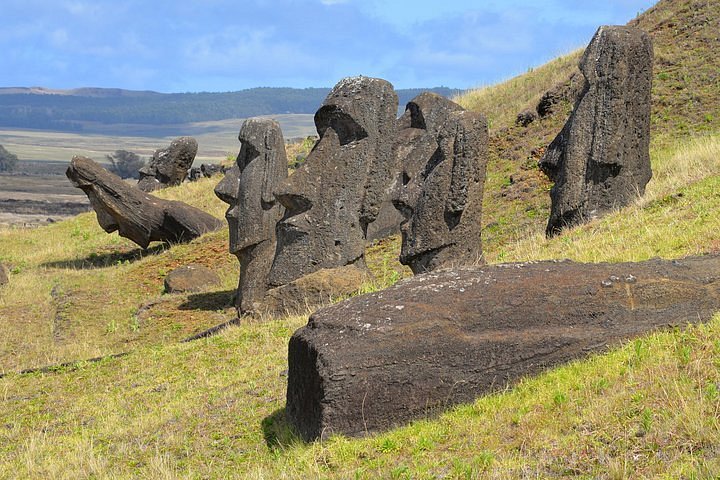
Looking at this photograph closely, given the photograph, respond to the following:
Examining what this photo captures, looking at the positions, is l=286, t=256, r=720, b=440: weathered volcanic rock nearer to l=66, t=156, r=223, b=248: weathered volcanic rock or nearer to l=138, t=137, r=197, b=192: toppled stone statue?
l=66, t=156, r=223, b=248: weathered volcanic rock

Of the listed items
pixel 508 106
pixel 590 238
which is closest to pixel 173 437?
pixel 590 238

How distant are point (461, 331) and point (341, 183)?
7332 millimetres

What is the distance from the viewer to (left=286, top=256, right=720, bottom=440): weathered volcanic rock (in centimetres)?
759

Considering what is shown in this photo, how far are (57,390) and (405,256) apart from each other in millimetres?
4748

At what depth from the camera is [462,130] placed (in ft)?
41.6

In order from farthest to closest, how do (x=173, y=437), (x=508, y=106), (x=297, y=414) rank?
(x=508, y=106) → (x=173, y=437) → (x=297, y=414)

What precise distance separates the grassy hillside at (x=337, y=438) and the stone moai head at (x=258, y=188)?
163 centimetres

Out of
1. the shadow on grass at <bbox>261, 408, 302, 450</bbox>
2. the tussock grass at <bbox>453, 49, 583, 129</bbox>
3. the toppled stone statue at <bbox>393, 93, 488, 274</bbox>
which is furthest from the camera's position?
the tussock grass at <bbox>453, 49, 583, 129</bbox>

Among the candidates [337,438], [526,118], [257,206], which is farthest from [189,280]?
[337,438]

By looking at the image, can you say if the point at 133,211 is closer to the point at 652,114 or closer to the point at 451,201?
the point at 652,114

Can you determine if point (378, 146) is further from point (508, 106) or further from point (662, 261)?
point (508, 106)

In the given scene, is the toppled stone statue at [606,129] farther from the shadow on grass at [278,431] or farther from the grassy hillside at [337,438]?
the shadow on grass at [278,431]

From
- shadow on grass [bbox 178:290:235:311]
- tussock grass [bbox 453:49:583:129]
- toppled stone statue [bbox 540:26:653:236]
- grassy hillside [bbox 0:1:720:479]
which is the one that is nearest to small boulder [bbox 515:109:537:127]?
tussock grass [bbox 453:49:583:129]

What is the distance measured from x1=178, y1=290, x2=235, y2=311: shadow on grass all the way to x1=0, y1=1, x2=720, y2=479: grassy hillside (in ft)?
0.19
